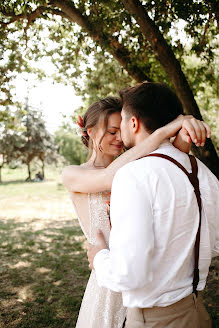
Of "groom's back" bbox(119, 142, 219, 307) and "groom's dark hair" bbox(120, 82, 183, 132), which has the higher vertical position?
"groom's dark hair" bbox(120, 82, 183, 132)

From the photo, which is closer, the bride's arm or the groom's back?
the groom's back

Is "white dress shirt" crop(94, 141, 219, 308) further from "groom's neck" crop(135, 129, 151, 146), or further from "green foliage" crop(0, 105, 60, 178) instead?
"green foliage" crop(0, 105, 60, 178)

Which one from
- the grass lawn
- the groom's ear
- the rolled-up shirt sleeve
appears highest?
the groom's ear

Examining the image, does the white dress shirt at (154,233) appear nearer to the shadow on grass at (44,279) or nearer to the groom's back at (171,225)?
the groom's back at (171,225)

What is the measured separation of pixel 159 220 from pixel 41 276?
226 inches

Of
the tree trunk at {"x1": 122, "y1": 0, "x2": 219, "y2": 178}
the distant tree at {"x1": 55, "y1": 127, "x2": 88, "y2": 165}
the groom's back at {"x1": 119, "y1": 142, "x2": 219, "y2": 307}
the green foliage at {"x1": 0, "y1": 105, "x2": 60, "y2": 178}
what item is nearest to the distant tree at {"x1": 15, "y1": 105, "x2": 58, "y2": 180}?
the green foliage at {"x1": 0, "y1": 105, "x2": 60, "y2": 178}

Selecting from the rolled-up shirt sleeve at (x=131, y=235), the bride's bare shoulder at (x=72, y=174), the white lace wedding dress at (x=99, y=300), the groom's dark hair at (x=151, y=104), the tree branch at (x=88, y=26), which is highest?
the tree branch at (x=88, y=26)

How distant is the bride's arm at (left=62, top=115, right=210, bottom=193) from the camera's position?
1646 mm

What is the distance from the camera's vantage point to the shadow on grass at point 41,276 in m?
4.82

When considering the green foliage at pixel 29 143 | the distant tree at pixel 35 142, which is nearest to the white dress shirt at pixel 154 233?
the green foliage at pixel 29 143

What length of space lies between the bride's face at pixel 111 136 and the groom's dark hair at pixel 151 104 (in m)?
0.78

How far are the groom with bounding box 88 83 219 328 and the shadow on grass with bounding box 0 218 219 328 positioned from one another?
11.2 ft

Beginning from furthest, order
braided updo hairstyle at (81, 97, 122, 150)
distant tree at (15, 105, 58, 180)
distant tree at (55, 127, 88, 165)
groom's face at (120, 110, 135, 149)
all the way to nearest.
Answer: distant tree at (55, 127, 88, 165) → distant tree at (15, 105, 58, 180) → braided updo hairstyle at (81, 97, 122, 150) → groom's face at (120, 110, 135, 149)

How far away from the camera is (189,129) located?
1.63m
